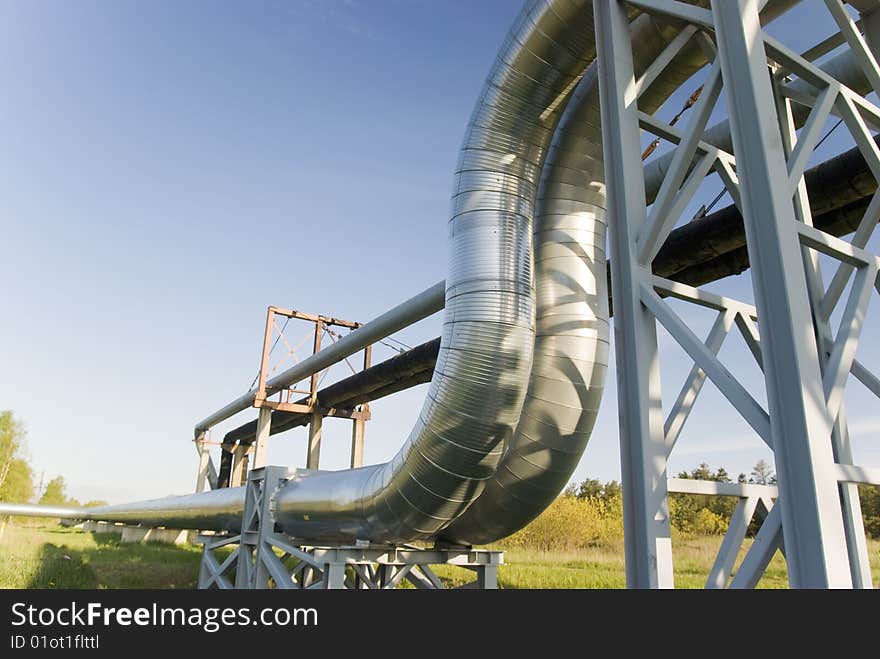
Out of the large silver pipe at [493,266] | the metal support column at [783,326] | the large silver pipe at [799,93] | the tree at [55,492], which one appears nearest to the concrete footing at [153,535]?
the large silver pipe at [493,266]

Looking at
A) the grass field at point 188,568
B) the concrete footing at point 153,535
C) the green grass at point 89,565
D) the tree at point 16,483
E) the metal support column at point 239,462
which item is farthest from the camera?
the tree at point 16,483

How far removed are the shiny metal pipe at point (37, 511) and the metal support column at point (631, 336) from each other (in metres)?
23.3

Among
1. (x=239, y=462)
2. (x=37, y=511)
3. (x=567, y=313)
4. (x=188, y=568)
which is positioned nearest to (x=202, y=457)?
(x=239, y=462)

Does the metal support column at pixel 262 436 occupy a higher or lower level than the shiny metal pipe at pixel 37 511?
higher

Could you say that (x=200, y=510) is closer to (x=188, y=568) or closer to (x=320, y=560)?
(x=188, y=568)

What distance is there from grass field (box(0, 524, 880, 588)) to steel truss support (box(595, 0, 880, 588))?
533 cm

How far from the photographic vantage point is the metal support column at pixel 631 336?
280 cm

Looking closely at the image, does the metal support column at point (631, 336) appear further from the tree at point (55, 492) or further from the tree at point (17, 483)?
the tree at point (55, 492)

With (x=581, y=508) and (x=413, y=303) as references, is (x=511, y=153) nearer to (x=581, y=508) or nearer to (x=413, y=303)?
(x=413, y=303)

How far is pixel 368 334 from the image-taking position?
8.92 metres

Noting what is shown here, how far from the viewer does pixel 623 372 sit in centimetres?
302

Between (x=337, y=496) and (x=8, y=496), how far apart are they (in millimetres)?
38932

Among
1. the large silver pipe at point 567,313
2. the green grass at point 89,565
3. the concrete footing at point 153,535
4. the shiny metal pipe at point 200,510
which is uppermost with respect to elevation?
the large silver pipe at point 567,313
